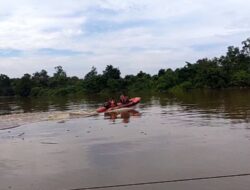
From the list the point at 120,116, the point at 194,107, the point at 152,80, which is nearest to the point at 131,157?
the point at 120,116

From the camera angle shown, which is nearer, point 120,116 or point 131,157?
point 131,157

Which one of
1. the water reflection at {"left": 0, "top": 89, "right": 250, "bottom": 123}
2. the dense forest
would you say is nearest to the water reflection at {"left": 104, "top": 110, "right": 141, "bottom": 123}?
the water reflection at {"left": 0, "top": 89, "right": 250, "bottom": 123}

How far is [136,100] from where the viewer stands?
32000 mm

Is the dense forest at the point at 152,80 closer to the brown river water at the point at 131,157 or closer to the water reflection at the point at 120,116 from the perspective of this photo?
the water reflection at the point at 120,116

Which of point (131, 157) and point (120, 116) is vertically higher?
point (120, 116)

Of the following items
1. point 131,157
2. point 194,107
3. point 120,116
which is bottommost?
point 131,157

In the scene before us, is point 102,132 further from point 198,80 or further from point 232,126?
point 198,80

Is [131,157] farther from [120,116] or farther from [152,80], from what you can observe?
[152,80]

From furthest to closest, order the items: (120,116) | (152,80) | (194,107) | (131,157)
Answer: (152,80) < (194,107) < (120,116) < (131,157)

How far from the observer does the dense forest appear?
74669 millimetres

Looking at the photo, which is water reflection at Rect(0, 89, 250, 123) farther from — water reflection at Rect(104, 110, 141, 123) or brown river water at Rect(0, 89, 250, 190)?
brown river water at Rect(0, 89, 250, 190)

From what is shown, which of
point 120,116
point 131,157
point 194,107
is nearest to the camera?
point 131,157

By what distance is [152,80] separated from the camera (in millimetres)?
88875

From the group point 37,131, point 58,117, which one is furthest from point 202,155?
point 58,117
